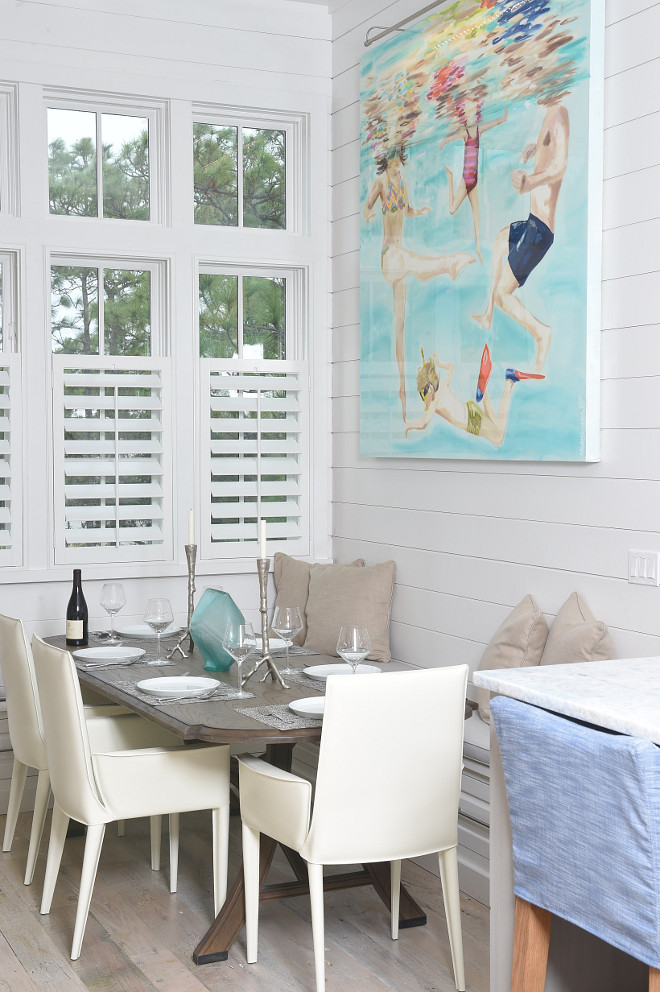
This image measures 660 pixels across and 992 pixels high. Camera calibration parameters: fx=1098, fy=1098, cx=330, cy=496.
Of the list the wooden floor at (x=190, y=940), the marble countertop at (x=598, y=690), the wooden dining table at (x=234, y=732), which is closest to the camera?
the marble countertop at (x=598, y=690)

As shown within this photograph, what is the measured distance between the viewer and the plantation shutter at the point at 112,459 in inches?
175

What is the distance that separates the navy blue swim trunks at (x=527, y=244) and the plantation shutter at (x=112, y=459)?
167 centimetres

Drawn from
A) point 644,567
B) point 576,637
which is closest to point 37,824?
point 576,637

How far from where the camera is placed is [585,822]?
1.83 meters

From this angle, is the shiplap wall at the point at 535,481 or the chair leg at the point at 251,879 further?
the shiplap wall at the point at 535,481

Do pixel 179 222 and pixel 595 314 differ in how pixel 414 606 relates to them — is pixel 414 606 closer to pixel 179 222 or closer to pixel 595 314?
pixel 595 314

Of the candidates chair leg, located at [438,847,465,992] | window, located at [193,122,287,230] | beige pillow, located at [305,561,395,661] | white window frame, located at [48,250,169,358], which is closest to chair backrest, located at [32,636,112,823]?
chair leg, located at [438,847,465,992]

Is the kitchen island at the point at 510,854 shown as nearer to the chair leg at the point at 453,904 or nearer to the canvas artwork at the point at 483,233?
the chair leg at the point at 453,904

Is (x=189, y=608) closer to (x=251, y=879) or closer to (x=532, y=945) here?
(x=251, y=879)

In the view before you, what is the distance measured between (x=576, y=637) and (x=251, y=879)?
3.74 feet

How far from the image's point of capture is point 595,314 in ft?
10.7

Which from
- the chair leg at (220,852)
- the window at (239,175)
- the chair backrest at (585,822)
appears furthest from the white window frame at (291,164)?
the chair backrest at (585,822)

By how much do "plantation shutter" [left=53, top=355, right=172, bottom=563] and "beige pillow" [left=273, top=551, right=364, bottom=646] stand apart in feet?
1.57

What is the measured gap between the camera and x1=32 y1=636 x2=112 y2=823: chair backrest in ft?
9.82
